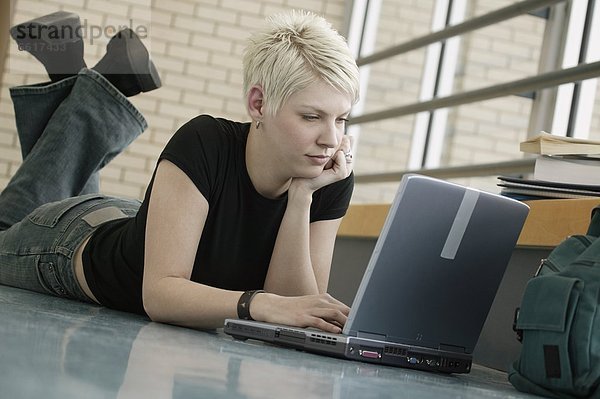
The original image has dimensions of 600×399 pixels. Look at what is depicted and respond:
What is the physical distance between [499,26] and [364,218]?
2458mm

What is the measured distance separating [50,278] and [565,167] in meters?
1.23

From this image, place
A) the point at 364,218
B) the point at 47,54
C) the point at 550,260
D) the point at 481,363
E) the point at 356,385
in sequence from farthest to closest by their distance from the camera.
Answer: the point at 47,54 → the point at 364,218 → the point at 481,363 → the point at 550,260 → the point at 356,385

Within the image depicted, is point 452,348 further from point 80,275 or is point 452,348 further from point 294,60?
point 80,275

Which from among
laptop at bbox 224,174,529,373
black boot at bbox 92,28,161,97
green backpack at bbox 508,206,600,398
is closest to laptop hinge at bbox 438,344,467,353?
laptop at bbox 224,174,529,373

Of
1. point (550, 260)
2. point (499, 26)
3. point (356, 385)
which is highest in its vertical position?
point (499, 26)

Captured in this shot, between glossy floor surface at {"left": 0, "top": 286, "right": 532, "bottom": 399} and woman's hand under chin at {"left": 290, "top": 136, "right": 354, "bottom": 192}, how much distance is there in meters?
0.38

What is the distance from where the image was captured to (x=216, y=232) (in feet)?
6.77

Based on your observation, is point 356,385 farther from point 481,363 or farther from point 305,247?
point 481,363

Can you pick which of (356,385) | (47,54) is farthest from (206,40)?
(356,385)

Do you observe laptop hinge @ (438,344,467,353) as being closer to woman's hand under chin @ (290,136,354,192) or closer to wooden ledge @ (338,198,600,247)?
wooden ledge @ (338,198,600,247)

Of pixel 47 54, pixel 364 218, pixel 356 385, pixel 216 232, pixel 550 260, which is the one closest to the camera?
pixel 356 385

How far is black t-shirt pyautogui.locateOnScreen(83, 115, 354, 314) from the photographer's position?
1.99 meters

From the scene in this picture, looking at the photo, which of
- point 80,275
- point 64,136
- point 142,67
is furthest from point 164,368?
point 142,67

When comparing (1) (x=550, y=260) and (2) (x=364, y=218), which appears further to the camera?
(2) (x=364, y=218)
